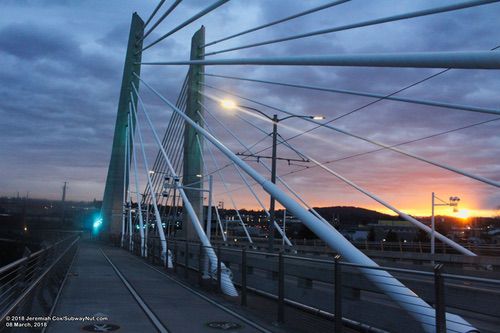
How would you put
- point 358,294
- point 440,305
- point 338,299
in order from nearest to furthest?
point 440,305
point 338,299
point 358,294

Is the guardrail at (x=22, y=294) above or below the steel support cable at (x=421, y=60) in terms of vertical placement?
below

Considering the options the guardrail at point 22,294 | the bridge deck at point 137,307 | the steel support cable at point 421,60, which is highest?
the steel support cable at point 421,60

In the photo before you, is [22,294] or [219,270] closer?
[22,294]

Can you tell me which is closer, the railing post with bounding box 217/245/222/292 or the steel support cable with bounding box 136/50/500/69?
the steel support cable with bounding box 136/50/500/69

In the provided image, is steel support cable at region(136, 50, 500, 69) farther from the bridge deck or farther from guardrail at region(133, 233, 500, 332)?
the bridge deck

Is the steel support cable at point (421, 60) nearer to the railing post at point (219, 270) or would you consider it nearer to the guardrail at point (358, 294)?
the guardrail at point (358, 294)

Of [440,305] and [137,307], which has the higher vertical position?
[440,305]

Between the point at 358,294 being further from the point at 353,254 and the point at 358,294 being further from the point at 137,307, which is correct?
the point at 137,307

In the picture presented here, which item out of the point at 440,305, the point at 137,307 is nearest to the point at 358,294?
the point at 440,305

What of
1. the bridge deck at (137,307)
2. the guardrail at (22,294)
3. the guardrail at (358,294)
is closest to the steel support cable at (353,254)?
the guardrail at (358,294)

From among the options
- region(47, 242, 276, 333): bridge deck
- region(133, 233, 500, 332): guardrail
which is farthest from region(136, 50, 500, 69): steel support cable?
region(47, 242, 276, 333): bridge deck

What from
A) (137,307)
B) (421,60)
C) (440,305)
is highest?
(421,60)

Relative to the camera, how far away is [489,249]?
3412cm

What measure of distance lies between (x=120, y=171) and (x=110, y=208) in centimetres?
477
